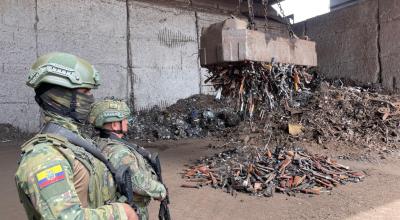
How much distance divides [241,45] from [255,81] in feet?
2.40

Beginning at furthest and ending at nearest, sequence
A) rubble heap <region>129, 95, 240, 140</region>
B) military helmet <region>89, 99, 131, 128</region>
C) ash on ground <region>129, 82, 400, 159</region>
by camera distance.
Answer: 1. rubble heap <region>129, 95, 240, 140</region>
2. ash on ground <region>129, 82, 400, 159</region>
3. military helmet <region>89, 99, 131, 128</region>

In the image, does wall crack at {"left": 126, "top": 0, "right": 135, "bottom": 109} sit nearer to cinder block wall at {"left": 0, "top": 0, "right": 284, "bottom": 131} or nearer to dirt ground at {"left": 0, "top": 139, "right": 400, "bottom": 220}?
cinder block wall at {"left": 0, "top": 0, "right": 284, "bottom": 131}

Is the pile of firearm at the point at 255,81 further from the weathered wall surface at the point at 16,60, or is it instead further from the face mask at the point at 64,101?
the weathered wall surface at the point at 16,60

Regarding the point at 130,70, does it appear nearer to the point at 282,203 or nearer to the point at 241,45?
the point at 241,45

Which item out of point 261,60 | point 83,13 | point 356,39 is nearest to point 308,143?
point 261,60

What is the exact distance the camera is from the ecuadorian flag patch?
132cm

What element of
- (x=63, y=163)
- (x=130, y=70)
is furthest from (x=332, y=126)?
(x=63, y=163)

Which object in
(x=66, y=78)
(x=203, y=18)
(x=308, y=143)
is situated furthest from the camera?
(x=203, y=18)

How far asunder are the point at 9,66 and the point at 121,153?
8.05 m

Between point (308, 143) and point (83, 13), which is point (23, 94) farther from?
point (308, 143)

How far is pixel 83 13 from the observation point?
10578 mm

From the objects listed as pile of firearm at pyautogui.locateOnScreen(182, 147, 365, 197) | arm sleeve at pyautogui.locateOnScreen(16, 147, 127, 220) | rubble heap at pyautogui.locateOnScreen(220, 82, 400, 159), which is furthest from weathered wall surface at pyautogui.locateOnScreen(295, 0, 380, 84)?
arm sleeve at pyautogui.locateOnScreen(16, 147, 127, 220)

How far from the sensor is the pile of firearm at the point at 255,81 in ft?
15.9

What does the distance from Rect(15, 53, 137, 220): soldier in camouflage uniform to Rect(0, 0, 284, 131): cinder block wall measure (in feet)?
27.9
